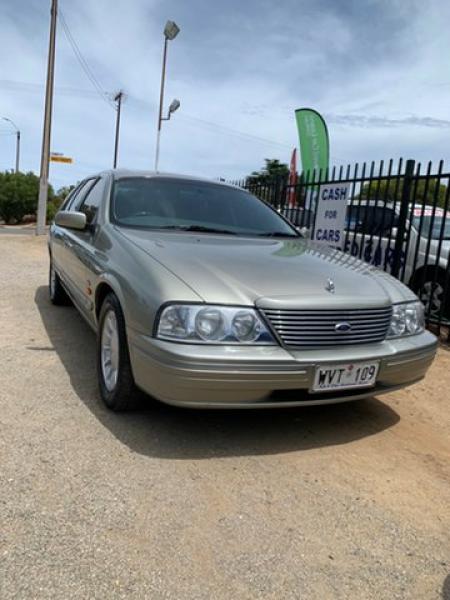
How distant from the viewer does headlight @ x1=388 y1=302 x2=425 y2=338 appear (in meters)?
3.24

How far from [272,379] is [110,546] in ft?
3.56

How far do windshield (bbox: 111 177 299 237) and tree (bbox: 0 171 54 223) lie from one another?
28.4 metres

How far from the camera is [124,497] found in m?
2.45

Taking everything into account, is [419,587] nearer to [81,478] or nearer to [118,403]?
[81,478]

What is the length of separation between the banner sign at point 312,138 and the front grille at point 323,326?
927 cm

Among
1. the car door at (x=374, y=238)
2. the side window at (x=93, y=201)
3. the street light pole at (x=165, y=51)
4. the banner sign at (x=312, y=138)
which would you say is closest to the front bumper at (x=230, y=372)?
the side window at (x=93, y=201)

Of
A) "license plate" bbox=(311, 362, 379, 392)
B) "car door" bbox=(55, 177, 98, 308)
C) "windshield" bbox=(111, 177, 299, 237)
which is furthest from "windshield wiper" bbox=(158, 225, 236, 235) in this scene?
"license plate" bbox=(311, 362, 379, 392)

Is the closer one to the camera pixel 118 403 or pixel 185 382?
pixel 185 382

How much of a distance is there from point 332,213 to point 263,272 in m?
4.47

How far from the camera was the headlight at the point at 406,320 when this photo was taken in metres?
3.24

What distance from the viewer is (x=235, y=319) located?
274cm

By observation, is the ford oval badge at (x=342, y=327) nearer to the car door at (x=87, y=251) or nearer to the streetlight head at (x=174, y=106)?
the car door at (x=87, y=251)

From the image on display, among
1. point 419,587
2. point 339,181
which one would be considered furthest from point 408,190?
point 419,587

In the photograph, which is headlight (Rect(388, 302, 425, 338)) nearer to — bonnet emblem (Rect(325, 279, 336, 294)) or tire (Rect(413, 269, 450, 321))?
bonnet emblem (Rect(325, 279, 336, 294))
